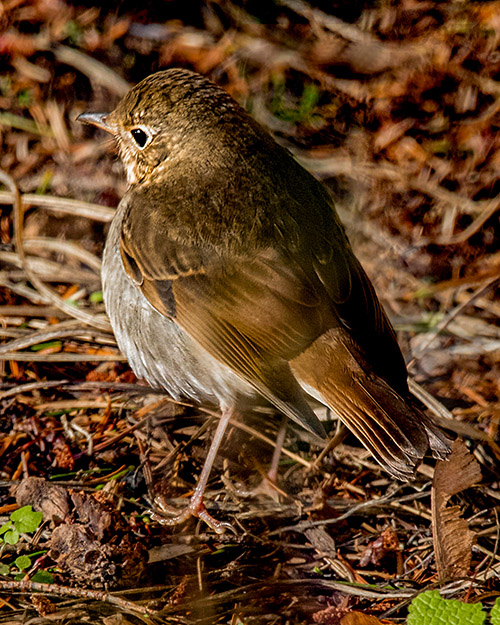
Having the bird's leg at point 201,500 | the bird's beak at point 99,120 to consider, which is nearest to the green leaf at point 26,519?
the bird's leg at point 201,500

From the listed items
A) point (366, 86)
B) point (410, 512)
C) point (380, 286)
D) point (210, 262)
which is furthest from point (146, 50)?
point (410, 512)

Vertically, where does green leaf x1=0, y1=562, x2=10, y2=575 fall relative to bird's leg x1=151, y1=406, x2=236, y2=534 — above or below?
below

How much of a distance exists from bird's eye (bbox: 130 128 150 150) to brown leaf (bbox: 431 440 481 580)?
2.18 meters

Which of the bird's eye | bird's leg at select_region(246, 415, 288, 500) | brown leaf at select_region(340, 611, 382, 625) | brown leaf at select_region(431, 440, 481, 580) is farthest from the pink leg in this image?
the bird's eye

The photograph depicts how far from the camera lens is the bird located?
3336 mm

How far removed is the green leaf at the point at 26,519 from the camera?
3139 millimetres

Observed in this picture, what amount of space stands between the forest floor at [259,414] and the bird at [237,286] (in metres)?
0.29

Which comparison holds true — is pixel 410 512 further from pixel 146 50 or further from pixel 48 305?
pixel 146 50

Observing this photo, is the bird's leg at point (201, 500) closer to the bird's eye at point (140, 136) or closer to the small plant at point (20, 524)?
the small plant at point (20, 524)

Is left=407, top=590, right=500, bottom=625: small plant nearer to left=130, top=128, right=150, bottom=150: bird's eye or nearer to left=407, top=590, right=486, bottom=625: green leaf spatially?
left=407, top=590, right=486, bottom=625: green leaf

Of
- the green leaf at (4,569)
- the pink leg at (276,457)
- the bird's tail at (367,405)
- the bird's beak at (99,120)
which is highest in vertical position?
the bird's beak at (99,120)

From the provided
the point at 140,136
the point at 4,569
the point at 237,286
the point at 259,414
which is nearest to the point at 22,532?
the point at 4,569

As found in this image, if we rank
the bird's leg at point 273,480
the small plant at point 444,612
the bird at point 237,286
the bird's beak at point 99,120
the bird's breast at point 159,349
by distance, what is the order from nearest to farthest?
the small plant at point 444,612 < the bird at point 237,286 < the bird's breast at point 159,349 < the bird's leg at point 273,480 < the bird's beak at point 99,120

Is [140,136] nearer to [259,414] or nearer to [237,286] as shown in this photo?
[237,286]
